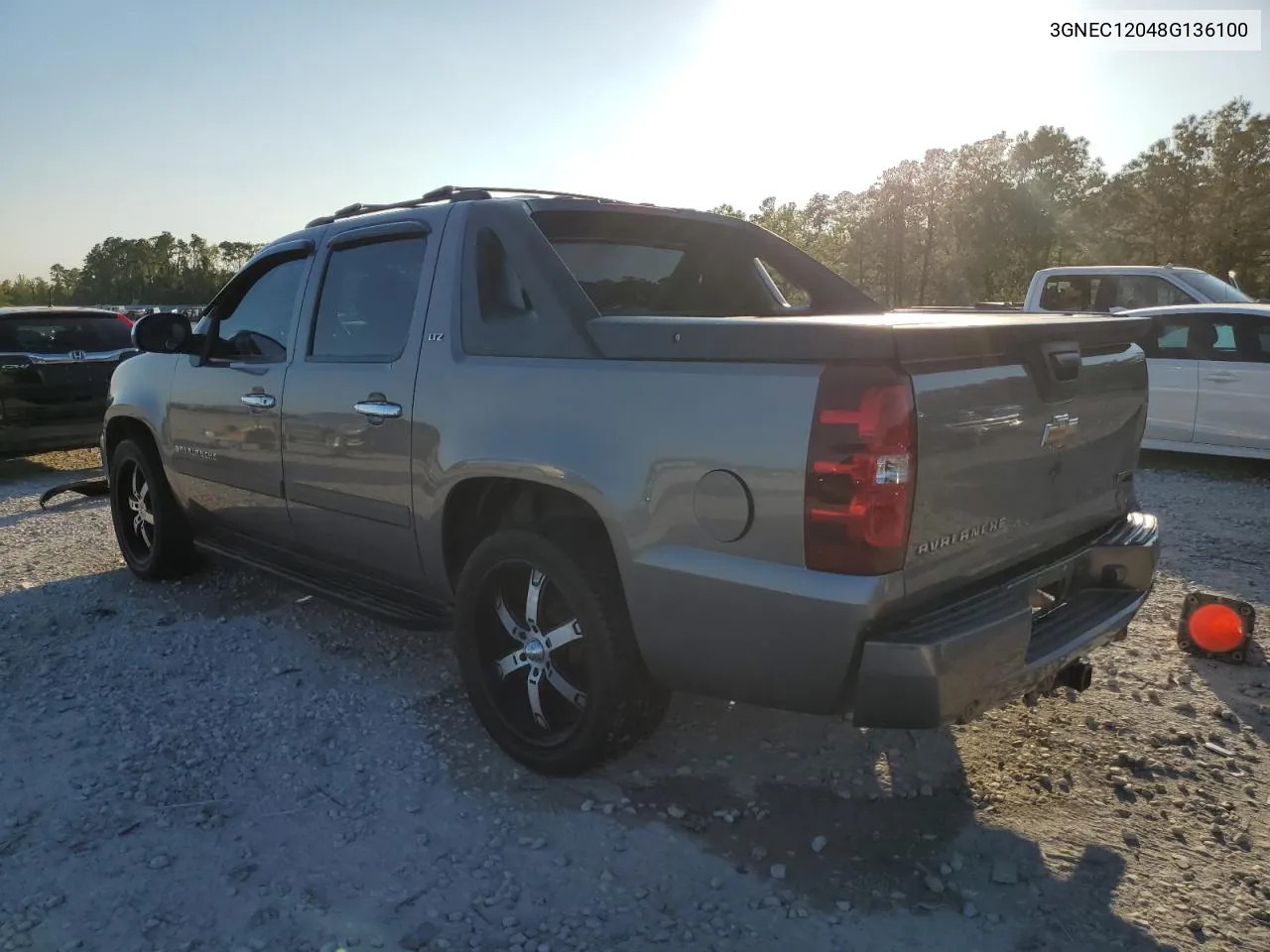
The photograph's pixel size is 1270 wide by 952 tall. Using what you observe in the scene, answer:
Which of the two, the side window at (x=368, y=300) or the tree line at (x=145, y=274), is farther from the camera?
the tree line at (x=145, y=274)

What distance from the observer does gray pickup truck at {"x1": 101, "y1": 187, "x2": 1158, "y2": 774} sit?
232 cm

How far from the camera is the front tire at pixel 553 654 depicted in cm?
287

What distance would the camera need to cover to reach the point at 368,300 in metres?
3.80

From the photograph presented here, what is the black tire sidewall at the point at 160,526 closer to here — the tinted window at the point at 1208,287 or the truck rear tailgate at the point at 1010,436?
the truck rear tailgate at the point at 1010,436

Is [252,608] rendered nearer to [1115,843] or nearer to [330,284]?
[330,284]

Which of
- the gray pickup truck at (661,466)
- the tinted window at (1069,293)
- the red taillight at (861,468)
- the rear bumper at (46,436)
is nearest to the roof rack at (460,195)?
the gray pickup truck at (661,466)

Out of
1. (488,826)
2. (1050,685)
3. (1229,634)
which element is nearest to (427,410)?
(488,826)

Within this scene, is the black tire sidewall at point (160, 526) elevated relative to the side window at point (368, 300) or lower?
lower

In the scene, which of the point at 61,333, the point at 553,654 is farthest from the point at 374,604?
the point at 61,333

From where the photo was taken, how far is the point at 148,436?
17.4 feet

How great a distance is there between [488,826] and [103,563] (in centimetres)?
423

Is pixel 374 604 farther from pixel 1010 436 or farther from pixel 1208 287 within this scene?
pixel 1208 287

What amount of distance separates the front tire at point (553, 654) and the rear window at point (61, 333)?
7.44 meters

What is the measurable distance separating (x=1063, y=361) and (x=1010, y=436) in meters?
0.31
